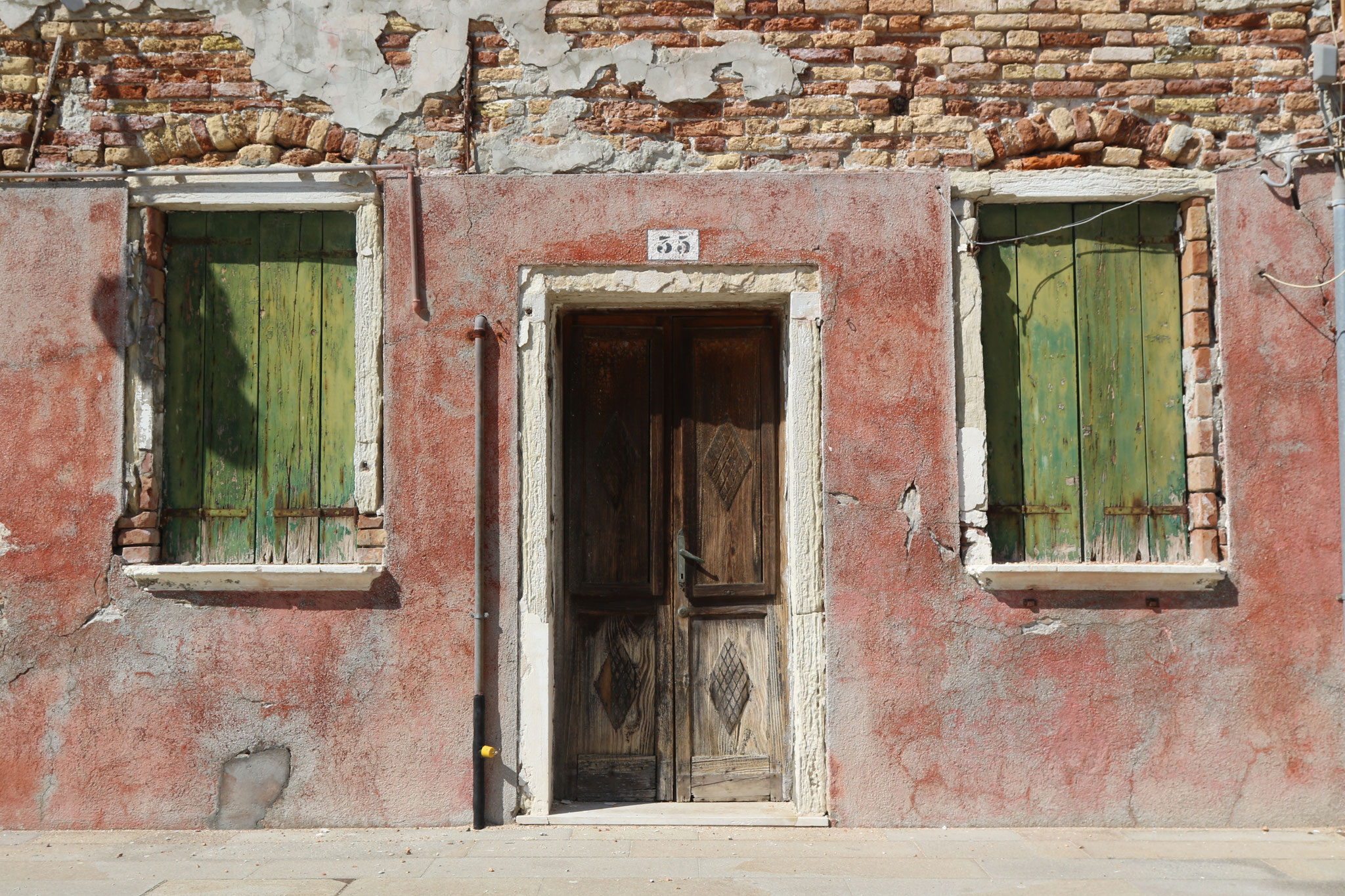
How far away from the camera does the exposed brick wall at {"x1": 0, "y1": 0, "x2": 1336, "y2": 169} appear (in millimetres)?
4543

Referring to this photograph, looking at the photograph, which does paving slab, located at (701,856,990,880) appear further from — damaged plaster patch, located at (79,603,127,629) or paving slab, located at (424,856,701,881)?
damaged plaster patch, located at (79,603,127,629)

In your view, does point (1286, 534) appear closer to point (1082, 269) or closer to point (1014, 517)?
point (1014, 517)

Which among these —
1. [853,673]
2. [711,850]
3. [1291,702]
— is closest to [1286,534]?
[1291,702]

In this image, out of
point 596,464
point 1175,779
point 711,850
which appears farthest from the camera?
point 596,464

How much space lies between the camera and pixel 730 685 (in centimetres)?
480

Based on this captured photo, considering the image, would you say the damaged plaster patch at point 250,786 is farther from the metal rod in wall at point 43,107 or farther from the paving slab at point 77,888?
the metal rod in wall at point 43,107

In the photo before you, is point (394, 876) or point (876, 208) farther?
point (876, 208)

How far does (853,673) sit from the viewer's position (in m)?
4.36

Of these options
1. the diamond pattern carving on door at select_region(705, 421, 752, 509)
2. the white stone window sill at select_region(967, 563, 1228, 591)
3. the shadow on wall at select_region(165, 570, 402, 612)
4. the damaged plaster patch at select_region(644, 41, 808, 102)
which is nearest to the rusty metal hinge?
the shadow on wall at select_region(165, 570, 402, 612)

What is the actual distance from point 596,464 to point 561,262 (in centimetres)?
95

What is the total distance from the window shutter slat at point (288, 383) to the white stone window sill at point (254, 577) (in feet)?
0.55

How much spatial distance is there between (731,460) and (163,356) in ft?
8.34

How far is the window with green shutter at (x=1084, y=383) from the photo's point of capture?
4520 millimetres

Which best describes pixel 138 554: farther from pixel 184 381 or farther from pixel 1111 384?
pixel 1111 384
